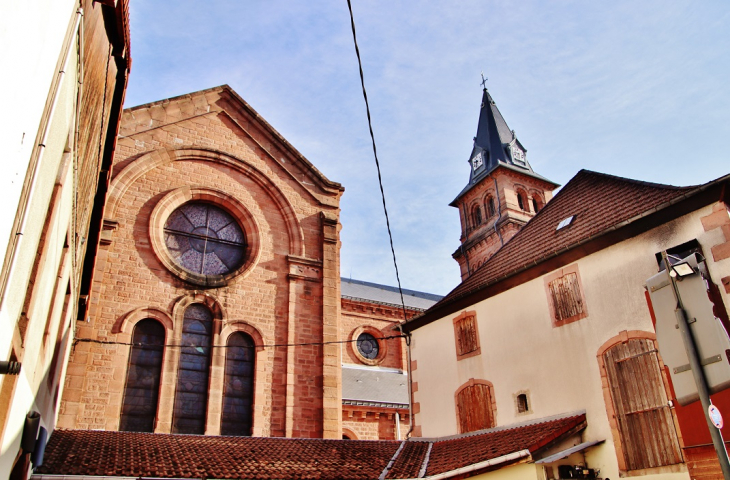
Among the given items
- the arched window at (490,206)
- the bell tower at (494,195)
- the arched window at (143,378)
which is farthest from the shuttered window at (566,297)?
the arched window at (490,206)

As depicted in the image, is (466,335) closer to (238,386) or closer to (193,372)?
(238,386)

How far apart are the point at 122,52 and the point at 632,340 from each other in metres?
9.57

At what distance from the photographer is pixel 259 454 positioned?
1188cm

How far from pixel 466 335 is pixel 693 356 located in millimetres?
11181

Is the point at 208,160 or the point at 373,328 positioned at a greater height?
the point at 208,160

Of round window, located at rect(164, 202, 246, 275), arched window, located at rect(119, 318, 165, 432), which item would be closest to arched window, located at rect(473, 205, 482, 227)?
round window, located at rect(164, 202, 246, 275)

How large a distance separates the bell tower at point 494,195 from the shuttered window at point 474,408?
25.1 meters

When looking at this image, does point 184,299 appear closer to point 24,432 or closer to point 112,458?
point 112,458

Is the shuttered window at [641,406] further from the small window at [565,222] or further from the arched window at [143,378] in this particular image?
the arched window at [143,378]

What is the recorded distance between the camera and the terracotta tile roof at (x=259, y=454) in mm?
10117

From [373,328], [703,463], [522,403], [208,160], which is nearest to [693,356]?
[703,463]

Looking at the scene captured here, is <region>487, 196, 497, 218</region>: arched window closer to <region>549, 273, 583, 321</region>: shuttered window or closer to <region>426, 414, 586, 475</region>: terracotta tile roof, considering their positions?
<region>549, 273, 583, 321</region>: shuttered window

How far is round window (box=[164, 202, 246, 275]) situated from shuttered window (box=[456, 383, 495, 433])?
6.60 m

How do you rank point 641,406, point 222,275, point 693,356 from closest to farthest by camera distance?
point 693,356 < point 641,406 < point 222,275
